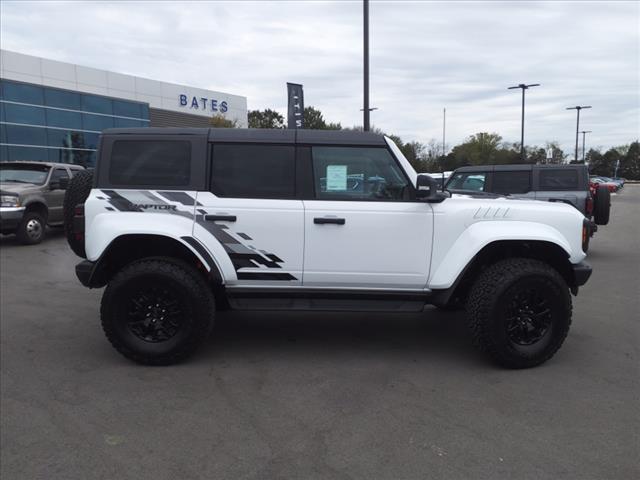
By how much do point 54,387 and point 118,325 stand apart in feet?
2.15

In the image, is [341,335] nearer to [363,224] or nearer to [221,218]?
[363,224]

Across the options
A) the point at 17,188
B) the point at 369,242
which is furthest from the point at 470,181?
the point at 17,188

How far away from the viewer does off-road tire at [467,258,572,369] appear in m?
4.24

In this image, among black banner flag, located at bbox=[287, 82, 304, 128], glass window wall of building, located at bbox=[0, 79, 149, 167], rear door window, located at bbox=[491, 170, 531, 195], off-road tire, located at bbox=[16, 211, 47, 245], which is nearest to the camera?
rear door window, located at bbox=[491, 170, 531, 195]

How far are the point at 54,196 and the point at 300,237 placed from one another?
9.62 meters

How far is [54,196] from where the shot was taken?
11914 mm

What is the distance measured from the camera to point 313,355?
4715 mm

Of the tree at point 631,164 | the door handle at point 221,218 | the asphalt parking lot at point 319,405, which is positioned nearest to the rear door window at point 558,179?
the asphalt parking lot at point 319,405

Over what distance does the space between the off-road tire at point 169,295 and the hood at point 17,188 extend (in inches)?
322

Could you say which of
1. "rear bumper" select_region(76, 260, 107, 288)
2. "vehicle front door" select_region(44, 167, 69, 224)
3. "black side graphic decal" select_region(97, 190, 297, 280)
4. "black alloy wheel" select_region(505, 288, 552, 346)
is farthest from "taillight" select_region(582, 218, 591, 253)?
"vehicle front door" select_region(44, 167, 69, 224)

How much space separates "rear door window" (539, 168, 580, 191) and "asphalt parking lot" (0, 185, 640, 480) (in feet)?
16.8

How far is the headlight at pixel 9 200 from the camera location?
10891 mm

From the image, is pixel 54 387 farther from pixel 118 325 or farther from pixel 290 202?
pixel 290 202

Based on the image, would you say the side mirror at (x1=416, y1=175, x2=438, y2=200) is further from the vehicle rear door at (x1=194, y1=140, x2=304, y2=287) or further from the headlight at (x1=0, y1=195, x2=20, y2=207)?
the headlight at (x1=0, y1=195, x2=20, y2=207)
